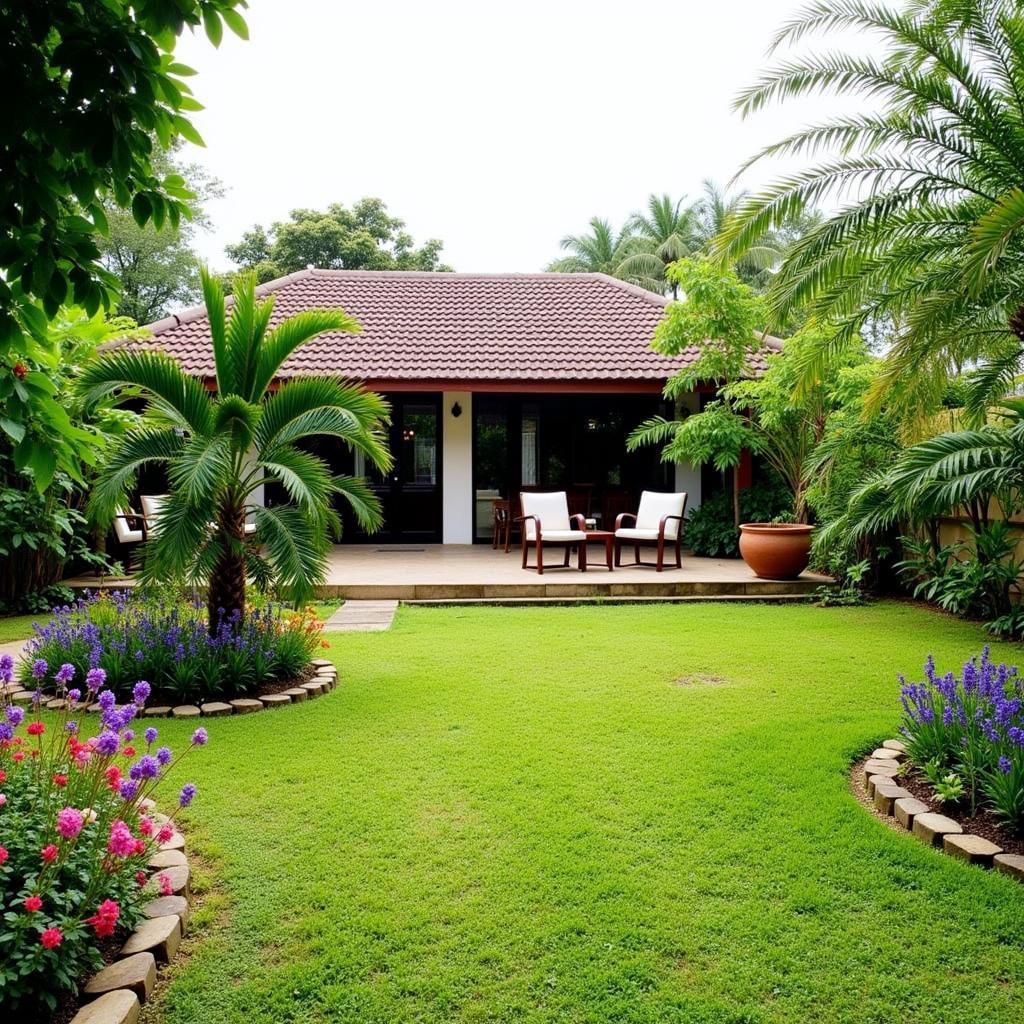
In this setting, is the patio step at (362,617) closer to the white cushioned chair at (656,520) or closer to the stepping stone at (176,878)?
the white cushioned chair at (656,520)

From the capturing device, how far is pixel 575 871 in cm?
310

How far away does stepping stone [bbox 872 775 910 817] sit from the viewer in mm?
3742

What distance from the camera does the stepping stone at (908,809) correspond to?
3.58 meters

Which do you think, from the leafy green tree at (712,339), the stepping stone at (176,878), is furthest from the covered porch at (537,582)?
the stepping stone at (176,878)

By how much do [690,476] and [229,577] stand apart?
9814mm

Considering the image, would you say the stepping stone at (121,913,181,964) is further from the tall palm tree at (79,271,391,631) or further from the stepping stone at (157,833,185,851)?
the tall palm tree at (79,271,391,631)

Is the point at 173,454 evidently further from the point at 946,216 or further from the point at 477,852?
the point at 946,216

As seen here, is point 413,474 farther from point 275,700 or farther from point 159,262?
point 159,262

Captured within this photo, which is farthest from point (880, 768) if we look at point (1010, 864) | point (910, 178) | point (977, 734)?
point (910, 178)

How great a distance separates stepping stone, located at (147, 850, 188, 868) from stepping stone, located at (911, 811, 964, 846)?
3110 mm

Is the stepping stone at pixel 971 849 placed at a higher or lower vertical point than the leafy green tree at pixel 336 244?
lower

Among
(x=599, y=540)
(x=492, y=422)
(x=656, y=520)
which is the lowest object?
(x=599, y=540)

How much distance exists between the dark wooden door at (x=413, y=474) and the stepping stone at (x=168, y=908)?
11468 mm

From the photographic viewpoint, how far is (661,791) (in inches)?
153
